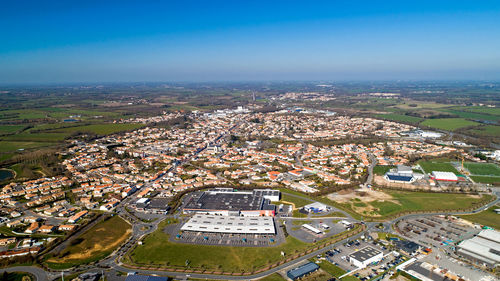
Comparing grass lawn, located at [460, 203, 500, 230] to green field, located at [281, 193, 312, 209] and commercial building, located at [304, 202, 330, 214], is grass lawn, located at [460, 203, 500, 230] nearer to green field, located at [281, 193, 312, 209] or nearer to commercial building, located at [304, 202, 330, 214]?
commercial building, located at [304, 202, 330, 214]

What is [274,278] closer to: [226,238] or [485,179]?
[226,238]

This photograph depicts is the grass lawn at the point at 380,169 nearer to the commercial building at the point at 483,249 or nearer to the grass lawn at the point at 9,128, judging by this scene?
the commercial building at the point at 483,249

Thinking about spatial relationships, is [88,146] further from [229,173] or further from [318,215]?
[318,215]

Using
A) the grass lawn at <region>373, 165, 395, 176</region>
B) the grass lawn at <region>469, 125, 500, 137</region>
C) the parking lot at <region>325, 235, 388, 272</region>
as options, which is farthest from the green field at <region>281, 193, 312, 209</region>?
the grass lawn at <region>469, 125, 500, 137</region>

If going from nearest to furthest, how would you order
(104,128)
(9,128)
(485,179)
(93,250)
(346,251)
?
1. (346,251)
2. (93,250)
3. (485,179)
4. (9,128)
5. (104,128)

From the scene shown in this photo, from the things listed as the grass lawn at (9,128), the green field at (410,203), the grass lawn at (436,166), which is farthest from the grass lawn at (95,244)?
the grass lawn at (9,128)

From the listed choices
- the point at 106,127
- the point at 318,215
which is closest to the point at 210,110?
the point at 106,127

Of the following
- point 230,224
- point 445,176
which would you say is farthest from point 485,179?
point 230,224
